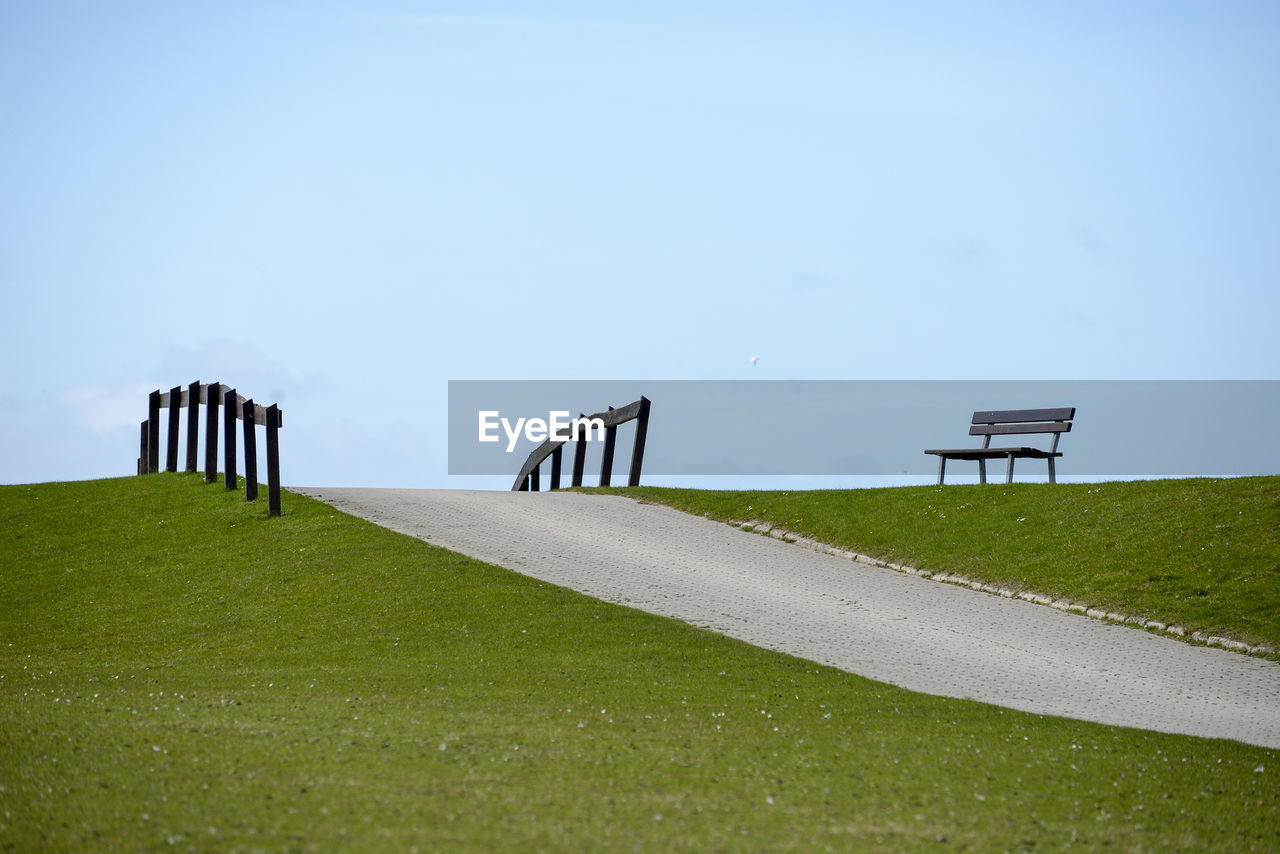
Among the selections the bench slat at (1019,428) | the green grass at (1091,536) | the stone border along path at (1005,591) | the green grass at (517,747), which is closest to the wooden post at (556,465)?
the green grass at (1091,536)

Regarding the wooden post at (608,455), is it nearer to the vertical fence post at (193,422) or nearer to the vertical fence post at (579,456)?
the vertical fence post at (579,456)

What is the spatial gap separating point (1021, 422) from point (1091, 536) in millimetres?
5402

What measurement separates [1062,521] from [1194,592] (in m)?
3.56

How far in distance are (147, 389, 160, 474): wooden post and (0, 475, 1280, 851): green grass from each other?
12.9m

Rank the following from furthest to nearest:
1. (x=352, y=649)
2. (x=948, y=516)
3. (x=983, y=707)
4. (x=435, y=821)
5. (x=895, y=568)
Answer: (x=948, y=516) → (x=895, y=568) → (x=352, y=649) → (x=983, y=707) → (x=435, y=821)

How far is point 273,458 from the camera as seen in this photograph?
20.4 meters

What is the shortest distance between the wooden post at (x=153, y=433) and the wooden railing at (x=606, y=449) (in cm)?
906

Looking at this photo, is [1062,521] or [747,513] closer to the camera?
[1062,521]

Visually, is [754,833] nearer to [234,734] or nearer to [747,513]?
[234,734]

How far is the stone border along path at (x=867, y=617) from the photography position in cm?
1162

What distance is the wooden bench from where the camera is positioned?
22.4 meters

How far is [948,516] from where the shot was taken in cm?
2023

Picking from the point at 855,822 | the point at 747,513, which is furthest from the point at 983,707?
the point at 747,513

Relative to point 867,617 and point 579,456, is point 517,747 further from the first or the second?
point 579,456
